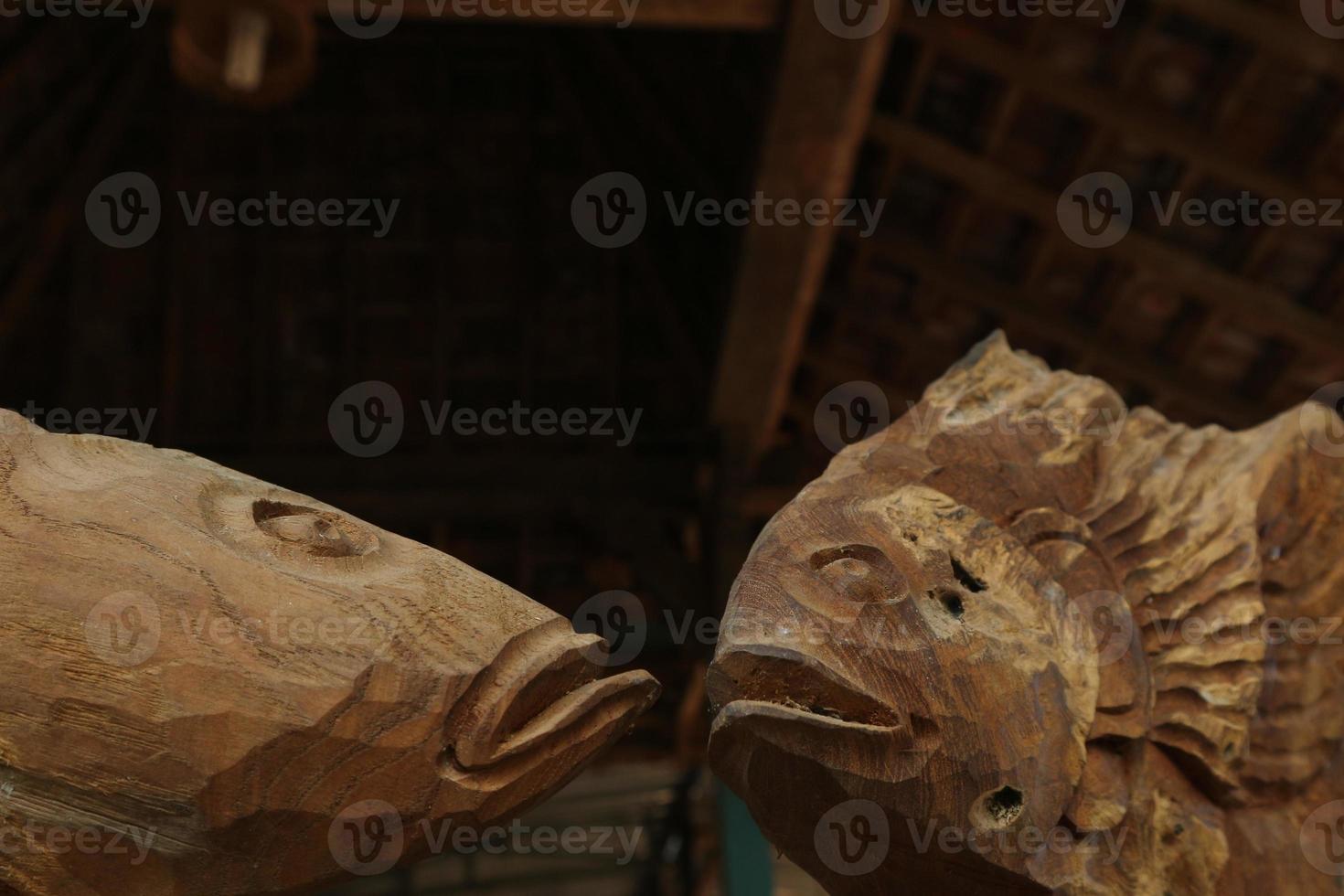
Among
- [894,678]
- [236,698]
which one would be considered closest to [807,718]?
[894,678]

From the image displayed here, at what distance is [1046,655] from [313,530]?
1.00 m

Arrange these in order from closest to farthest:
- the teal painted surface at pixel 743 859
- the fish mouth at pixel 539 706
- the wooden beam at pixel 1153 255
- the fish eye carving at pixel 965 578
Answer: the fish mouth at pixel 539 706 < the fish eye carving at pixel 965 578 < the wooden beam at pixel 1153 255 < the teal painted surface at pixel 743 859

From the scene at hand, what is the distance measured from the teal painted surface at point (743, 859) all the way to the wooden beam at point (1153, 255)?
8.52 ft

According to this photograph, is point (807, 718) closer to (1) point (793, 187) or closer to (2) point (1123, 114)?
(1) point (793, 187)

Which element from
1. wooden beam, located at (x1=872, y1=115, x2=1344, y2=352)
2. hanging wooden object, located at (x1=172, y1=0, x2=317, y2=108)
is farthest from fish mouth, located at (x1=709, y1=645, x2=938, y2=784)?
wooden beam, located at (x1=872, y1=115, x2=1344, y2=352)

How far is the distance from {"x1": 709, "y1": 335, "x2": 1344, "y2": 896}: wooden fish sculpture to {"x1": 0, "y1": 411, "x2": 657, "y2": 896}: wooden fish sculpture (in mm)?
277

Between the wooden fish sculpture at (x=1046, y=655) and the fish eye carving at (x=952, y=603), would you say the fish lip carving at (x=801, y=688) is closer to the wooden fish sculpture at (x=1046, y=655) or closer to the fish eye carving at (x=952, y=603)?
the wooden fish sculpture at (x=1046, y=655)

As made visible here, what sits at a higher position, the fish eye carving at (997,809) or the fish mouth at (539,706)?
the fish mouth at (539,706)

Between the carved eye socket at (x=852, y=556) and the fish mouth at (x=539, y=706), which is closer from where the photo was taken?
the fish mouth at (x=539, y=706)

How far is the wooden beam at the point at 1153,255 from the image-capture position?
4.48 meters

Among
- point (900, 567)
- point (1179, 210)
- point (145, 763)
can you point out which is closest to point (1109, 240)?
point (1179, 210)

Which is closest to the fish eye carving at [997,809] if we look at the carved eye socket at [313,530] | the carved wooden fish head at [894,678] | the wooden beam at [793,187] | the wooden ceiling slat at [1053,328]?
the carved wooden fish head at [894,678]

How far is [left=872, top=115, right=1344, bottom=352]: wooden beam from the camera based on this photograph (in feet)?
14.7

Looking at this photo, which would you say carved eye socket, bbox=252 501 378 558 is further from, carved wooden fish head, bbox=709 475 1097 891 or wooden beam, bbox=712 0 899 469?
wooden beam, bbox=712 0 899 469
